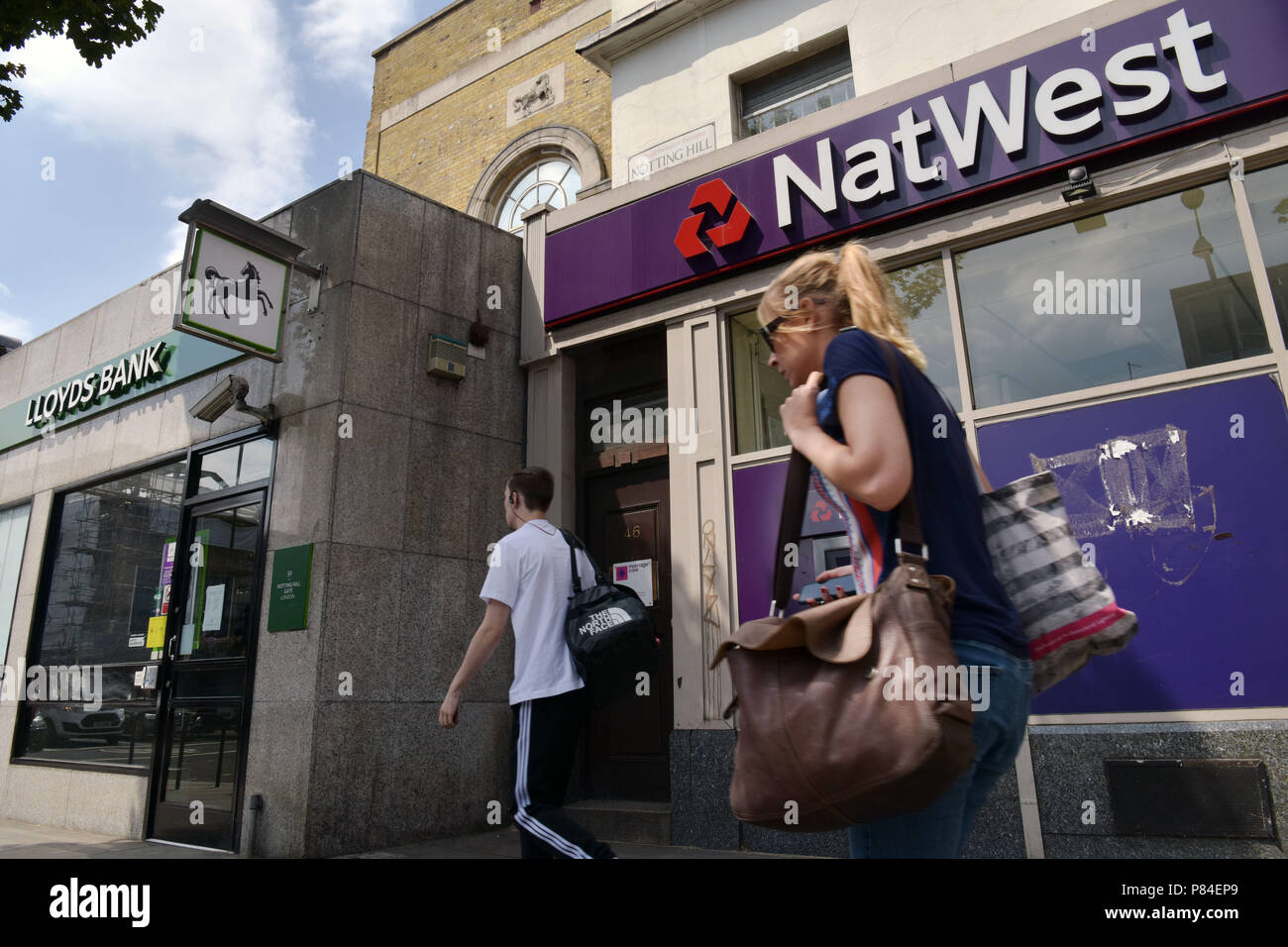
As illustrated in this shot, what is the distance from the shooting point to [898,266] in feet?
20.0

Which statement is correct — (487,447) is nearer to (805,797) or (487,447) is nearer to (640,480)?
(640,480)

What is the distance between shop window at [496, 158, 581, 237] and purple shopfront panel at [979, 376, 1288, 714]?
8007 mm

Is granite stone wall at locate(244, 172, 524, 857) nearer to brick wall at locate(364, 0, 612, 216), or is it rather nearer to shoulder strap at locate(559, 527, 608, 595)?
shoulder strap at locate(559, 527, 608, 595)

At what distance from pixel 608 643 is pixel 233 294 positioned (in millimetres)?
4528

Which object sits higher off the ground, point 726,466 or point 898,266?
point 898,266

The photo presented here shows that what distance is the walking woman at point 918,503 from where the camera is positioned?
160 centimetres

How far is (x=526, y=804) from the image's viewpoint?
11.7 feet

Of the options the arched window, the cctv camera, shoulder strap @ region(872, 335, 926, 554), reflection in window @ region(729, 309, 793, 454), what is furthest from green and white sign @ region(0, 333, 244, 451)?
shoulder strap @ region(872, 335, 926, 554)

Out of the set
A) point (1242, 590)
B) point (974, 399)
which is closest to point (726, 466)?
point (974, 399)

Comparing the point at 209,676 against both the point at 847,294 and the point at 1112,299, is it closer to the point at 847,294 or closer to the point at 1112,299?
the point at 847,294

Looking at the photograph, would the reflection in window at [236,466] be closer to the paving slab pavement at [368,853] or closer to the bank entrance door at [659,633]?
the bank entrance door at [659,633]

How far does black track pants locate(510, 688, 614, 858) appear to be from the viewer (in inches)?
135

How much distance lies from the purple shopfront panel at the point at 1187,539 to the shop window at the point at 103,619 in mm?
7246
